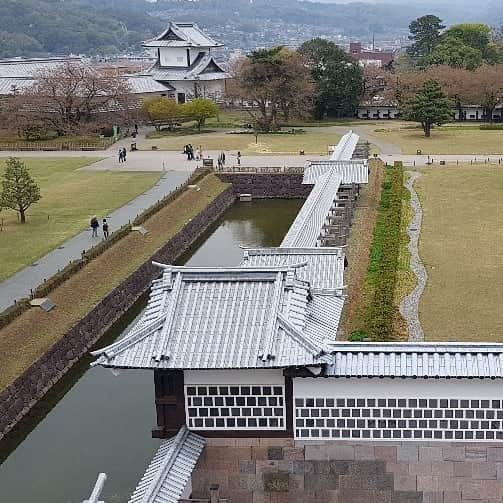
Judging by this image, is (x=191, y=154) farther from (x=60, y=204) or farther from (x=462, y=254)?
(x=462, y=254)

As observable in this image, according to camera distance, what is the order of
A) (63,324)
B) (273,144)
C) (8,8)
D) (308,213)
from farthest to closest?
1. (8,8)
2. (273,144)
3. (308,213)
4. (63,324)

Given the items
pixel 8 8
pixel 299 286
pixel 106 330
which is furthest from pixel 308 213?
pixel 8 8

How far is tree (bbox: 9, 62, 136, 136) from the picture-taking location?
52.0m

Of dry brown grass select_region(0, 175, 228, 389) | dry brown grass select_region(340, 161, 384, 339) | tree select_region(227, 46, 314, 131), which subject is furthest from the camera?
tree select_region(227, 46, 314, 131)

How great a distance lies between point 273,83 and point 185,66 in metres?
15.7

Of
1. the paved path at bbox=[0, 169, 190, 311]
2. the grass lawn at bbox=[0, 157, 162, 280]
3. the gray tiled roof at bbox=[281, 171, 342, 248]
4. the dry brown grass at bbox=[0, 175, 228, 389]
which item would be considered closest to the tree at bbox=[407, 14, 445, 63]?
the grass lawn at bbox=[0, 157, 162, 280]

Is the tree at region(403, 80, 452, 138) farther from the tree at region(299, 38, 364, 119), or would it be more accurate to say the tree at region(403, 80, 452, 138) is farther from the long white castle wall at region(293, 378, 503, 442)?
the long white castle wall at region(293, 378, 503, 442)

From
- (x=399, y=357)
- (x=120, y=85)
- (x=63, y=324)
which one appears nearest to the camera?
(x=399, y=357)

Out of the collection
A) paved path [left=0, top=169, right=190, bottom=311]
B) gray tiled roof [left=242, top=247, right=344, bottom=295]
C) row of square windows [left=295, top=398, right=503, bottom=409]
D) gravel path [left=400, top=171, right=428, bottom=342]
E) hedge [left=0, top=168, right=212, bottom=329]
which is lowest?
gravel path [left=400, top=171, right=428, bottom=342]

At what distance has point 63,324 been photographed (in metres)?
19.1

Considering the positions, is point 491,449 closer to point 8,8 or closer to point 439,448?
point 439,448

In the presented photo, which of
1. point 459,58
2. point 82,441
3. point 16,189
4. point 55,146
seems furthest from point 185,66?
point 82,441

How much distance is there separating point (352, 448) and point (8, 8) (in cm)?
19579

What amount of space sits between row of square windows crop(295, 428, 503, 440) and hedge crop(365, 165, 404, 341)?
21.6 feet
